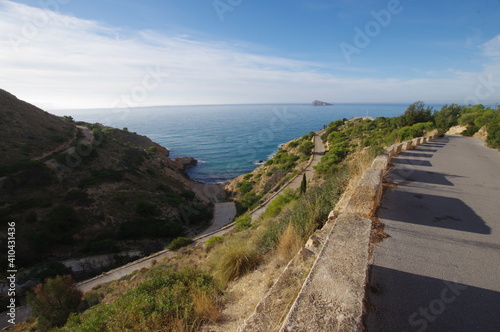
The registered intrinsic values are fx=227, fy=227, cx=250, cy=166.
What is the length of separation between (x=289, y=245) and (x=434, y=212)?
11.5ft

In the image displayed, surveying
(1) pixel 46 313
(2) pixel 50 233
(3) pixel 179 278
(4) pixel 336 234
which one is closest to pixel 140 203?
(2) pixel 50 233

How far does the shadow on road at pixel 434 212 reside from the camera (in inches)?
181

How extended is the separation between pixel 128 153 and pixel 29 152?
40.6 ft

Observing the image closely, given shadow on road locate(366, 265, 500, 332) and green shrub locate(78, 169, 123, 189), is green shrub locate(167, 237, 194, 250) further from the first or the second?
shadow on road locate(366, 265, 500, 332)

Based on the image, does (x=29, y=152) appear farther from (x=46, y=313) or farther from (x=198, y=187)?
(x=46, y=313)

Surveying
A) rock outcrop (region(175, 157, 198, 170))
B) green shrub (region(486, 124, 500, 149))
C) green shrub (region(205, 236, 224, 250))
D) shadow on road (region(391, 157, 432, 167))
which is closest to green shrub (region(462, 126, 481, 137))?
green shrub (region(486, 124, 500, 149))

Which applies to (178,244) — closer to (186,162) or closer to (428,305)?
(428,305)

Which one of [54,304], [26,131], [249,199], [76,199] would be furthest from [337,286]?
[26,131]

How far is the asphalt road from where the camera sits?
2572 mm

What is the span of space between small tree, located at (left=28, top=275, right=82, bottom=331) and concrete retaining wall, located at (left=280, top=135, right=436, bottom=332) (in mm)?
12408

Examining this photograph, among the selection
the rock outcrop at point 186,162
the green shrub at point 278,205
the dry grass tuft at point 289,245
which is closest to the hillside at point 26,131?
the rock outcrop at point 186,162

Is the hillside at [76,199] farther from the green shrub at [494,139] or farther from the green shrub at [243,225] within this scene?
the green shrub at [494,139]

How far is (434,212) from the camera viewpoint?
16.9 feet

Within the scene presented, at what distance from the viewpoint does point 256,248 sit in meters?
5.39
